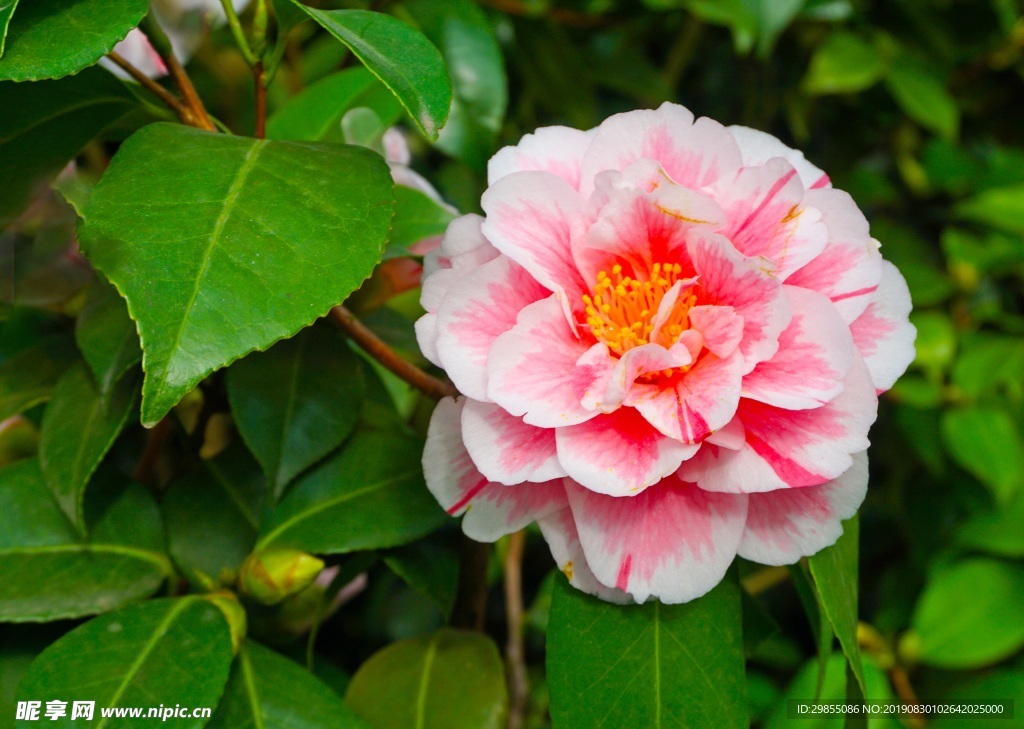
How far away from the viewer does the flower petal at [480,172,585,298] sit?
1.39 ft

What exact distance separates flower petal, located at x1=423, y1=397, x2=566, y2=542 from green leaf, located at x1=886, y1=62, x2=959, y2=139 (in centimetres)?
106

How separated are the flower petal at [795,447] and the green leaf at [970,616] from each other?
792 mm

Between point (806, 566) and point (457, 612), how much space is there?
260 mm

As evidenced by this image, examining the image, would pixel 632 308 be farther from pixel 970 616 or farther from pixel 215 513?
pixel 970 616

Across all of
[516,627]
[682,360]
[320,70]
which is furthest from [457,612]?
[320,70]

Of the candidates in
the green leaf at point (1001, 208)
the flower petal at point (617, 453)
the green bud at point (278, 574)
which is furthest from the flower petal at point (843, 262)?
the green leaf at point (1001, 208)

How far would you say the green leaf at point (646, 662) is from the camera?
436 mm

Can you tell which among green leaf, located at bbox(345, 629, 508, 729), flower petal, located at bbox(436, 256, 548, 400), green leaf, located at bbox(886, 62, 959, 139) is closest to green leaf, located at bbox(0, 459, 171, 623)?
green leaf, located at bbox(345, 629, 508, 729)

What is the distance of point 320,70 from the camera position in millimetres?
912

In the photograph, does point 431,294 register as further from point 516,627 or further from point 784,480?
point 516,627

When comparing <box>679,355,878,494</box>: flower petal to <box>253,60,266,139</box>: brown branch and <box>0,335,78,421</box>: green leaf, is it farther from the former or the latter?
<box>0,335,78,421</box>: green leaf

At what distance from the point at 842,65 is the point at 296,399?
1.01 metres

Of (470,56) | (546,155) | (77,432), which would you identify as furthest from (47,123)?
Answer: (470,56)

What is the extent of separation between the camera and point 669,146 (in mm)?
444
